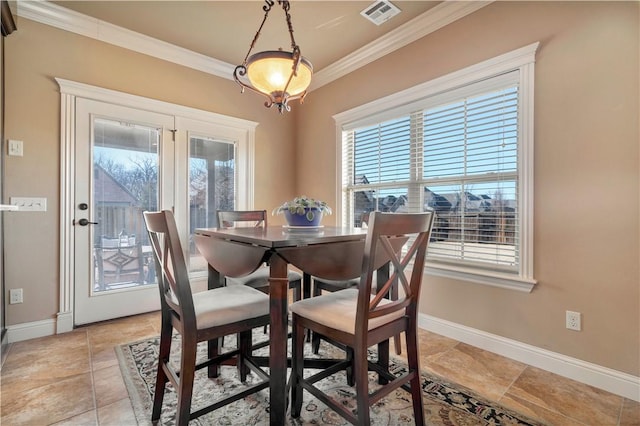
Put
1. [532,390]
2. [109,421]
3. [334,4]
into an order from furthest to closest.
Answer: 1. [334,4]
2. [532,390]
3. [109,421]

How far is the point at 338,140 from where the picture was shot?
11.4 feet

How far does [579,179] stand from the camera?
1.85 meters

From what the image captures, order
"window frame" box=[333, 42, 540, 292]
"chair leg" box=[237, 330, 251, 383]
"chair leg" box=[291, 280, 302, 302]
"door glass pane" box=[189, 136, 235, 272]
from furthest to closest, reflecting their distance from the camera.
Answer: "door glass pane" box=[189, 136, 235, 272] < "chair leg" box=[291, 280, 302, 302] < "window frame" box=[333, 42, 540, 292] < "chair leg" box=[237, 330, 251, 383]

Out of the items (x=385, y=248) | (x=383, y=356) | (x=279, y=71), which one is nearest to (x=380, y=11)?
(x=279, y=71)

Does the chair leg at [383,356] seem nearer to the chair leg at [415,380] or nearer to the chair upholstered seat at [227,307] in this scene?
the chair leg at [415,380]

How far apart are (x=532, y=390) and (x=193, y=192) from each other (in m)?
3.26

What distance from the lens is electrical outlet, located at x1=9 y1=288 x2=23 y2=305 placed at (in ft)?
7.74

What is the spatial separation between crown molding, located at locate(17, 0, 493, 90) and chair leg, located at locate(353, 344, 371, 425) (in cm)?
261

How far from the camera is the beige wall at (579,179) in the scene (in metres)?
1.70

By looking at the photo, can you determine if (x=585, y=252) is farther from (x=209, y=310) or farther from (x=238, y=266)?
(x=209, y=310)

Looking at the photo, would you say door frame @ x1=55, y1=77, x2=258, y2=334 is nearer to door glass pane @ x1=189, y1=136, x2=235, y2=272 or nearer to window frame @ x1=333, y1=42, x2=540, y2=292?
door glass pane @ x1=189, y1=136, x2=235, y2=272

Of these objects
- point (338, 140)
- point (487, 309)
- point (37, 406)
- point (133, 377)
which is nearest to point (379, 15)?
point (338, 140)

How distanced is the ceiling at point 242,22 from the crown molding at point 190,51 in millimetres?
54

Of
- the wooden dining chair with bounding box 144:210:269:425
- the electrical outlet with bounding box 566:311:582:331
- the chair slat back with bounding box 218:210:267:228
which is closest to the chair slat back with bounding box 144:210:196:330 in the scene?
the wooden dining chair with bounding box 144:210:269:425
